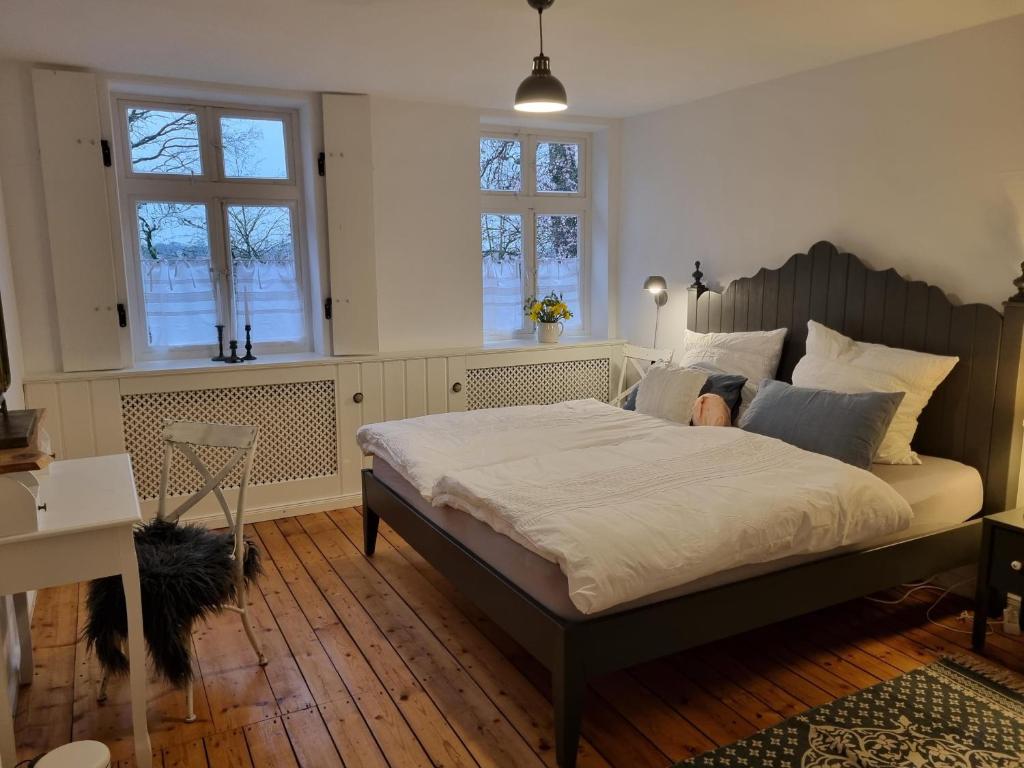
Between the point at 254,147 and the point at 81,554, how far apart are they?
2.96 metres

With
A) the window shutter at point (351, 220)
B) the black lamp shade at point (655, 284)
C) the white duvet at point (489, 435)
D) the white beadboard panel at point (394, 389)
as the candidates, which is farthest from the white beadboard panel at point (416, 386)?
the black lamp shade at point (655, 284)

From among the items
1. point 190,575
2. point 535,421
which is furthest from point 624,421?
point 190,575

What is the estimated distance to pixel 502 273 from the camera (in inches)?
201

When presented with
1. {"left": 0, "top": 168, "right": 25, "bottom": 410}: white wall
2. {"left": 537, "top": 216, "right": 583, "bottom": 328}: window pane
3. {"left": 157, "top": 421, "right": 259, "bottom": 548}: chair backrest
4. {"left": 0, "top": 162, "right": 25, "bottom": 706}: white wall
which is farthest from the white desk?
{"left": 537, "top": 216, "right": 583, "bottom": 328}: window pane

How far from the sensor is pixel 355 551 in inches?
149

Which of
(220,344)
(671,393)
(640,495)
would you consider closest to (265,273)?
(220,344)

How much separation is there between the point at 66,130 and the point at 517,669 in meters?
3.24

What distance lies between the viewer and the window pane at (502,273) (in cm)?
505

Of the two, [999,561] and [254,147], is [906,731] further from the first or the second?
[254,147]

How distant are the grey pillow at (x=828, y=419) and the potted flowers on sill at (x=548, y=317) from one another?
1.87 meters

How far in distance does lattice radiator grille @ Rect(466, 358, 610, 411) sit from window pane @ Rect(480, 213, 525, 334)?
401 mm

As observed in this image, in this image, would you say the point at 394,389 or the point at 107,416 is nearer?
the point at 107,416

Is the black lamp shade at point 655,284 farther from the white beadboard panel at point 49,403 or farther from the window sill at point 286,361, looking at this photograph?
the white beadboard panel at point 49,403

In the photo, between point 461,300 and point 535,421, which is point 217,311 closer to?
point 461,300
